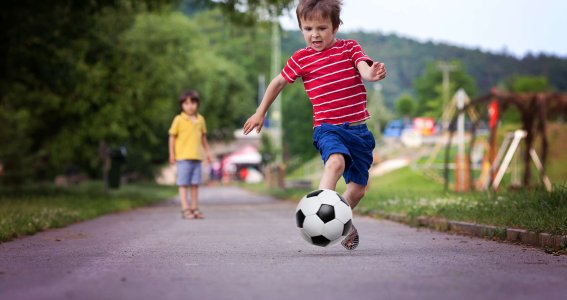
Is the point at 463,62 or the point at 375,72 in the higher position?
the point at 463,62

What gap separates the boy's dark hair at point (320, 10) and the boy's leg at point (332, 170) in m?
1.12

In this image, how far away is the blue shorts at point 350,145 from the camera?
23.4 ft

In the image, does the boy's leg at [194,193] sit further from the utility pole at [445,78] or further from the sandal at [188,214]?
the utility pole at [445,78]

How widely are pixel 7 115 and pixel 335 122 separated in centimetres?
2670

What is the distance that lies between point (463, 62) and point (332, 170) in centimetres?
13296

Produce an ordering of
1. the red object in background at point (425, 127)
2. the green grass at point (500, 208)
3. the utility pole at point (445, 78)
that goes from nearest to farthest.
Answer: the green grass at point (500, 208)
the red object in background at point (425, 127)
the utility pole at point (445, 78)

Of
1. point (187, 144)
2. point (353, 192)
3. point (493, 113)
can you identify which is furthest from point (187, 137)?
point (493, 113)

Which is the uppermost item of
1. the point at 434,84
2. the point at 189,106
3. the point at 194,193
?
the point at 434,84

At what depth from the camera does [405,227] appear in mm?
11445

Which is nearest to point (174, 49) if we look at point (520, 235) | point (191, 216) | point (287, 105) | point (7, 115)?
point (287, 105)

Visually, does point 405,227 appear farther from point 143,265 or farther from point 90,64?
point 90,64

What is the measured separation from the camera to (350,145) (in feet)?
24.0

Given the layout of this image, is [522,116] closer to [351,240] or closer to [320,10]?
[351,240]

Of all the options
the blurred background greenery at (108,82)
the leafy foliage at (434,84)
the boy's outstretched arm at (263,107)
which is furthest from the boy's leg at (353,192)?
the leafy foliage at (434,84)
